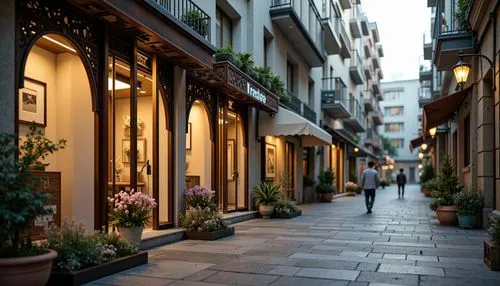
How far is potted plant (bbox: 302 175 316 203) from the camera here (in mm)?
23422

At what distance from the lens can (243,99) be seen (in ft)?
46.4

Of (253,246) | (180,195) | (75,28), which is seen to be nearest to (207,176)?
(180,195)

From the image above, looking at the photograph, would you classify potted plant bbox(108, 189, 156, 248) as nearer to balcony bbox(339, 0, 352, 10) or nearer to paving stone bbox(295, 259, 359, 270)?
paving stone bbox(295, 259, 359, 270)

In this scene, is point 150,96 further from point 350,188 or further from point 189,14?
point 350,188

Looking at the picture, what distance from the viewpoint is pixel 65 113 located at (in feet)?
29.5

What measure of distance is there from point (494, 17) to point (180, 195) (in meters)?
7.72

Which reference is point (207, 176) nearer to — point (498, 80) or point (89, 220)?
point (89, 220)

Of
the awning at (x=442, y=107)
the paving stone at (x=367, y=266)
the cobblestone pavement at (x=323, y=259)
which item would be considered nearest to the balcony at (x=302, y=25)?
the awning at (x=442, y=107)

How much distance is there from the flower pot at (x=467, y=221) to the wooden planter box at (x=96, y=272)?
8388 millimetres

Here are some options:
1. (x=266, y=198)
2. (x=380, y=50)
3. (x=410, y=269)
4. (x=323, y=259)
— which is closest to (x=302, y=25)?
(x=266, y=198)

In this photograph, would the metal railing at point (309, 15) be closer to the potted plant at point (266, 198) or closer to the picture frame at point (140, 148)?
the potted plant at point (266, 198)

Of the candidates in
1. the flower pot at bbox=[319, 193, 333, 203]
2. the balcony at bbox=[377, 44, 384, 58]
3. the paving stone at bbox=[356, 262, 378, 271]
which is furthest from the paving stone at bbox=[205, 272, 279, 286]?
the balcony at bbox=[377, 44, 384, 58]

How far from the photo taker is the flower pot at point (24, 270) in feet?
16.1

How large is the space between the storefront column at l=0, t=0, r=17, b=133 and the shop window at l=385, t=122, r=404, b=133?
82.6 metres
